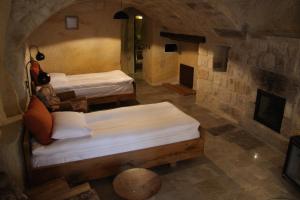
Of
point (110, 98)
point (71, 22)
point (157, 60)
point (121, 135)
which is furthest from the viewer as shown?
point (157, 60)

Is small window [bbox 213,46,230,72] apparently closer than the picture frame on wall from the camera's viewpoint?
Yes

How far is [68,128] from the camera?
2.91 metres

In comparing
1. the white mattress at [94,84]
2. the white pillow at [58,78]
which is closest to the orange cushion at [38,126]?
the white mattress at [94,84]

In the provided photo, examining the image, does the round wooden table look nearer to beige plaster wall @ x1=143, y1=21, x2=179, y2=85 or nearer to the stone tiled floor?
the stone tiled floor

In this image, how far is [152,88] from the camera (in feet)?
23.9

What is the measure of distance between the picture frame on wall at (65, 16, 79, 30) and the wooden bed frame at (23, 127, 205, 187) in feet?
13.2

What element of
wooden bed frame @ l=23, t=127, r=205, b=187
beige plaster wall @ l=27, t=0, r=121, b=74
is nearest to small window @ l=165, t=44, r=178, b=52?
beige plaster wall @ l=27, t=0, r=121, b=74

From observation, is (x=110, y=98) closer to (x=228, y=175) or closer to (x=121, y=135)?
(x=121, y=135)

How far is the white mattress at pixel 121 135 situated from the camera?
9.15ft

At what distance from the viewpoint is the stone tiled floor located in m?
2.94

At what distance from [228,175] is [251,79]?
1968mm

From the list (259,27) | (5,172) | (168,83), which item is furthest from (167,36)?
(5,172)

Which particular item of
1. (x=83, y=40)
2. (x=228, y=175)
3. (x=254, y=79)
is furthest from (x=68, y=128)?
(x=83, y=40)

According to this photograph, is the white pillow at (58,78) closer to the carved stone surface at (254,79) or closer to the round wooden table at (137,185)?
the carved stone surface at (254,79)
